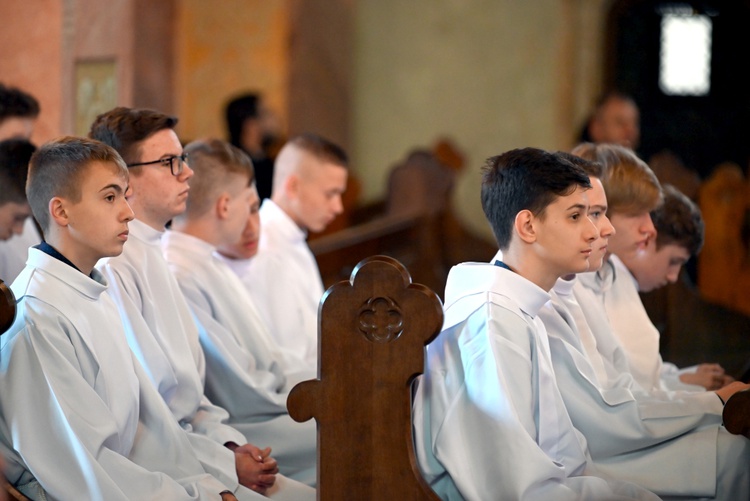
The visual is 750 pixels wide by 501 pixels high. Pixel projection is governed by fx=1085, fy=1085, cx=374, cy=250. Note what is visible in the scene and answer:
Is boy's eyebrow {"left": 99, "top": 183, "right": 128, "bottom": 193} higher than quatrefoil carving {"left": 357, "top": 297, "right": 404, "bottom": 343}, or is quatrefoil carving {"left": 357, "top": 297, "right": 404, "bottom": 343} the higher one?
boy's eyebrow {"left": 99, "top": 183, "right": 128, "bottom": 193}

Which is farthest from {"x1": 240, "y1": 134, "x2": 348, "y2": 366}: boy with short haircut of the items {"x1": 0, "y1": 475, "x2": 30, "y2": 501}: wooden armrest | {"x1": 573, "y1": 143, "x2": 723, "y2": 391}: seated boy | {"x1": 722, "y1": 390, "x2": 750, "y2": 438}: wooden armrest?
{"x1": 722, "y1": 390, "x2": 750, "y2": 438}: wooden armrest

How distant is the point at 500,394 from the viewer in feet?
8.74

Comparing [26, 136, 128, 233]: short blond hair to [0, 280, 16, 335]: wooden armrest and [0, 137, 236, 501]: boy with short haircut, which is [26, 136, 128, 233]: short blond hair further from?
Result: [0, 280, 16, 335]: wooden armrest

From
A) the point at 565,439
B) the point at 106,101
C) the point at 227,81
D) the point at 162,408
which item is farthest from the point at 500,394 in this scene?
the point at 227,81

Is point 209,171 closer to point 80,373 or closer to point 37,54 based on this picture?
point 80,373

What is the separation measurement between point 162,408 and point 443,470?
2.82 ft

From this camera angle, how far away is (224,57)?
8.60 meters

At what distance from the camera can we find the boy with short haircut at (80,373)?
270cm

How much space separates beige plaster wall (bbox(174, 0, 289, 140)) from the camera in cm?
854

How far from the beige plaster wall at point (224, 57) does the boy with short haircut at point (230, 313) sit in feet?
14.8

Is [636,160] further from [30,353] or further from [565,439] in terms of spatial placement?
[30,353]

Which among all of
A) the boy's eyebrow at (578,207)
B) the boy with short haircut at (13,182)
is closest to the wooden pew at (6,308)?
the boy with short haircut at (13,182)

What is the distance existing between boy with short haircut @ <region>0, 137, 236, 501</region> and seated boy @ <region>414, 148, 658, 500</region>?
2.32 ft

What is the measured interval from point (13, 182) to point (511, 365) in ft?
6.26
